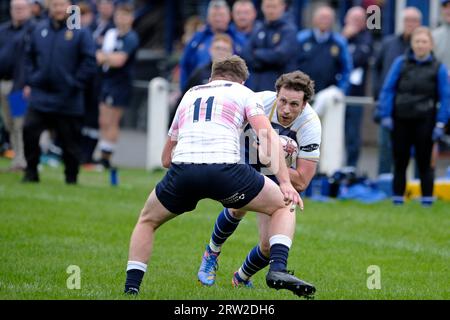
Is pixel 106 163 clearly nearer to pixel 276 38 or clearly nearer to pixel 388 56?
pixel 276 38

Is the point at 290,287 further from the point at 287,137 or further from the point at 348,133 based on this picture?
the point at 348,133

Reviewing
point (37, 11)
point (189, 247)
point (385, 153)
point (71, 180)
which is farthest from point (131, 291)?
point (37, 11)

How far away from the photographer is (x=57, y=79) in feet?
50.6

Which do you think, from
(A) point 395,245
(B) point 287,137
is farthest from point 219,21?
(B) point 287,137

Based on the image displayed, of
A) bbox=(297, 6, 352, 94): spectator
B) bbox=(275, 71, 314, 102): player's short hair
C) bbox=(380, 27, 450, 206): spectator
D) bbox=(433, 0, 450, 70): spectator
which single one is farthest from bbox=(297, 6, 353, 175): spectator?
bbox=(275, 71, 314, 102): player's short hair

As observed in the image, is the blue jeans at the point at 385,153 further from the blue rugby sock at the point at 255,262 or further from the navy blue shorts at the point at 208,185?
the navy blue shorts at the point at 208,185

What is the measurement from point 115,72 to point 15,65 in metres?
2.10

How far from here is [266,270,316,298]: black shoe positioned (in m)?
7.52

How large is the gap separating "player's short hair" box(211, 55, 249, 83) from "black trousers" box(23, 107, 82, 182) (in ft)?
25.3

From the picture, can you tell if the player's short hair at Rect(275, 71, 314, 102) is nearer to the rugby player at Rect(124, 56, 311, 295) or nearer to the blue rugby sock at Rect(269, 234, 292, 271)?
the rugby player at Rect(124, 56, 311, 295)

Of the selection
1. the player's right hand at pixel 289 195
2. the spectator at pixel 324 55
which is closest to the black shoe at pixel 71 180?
the spectator at pixel 324 55

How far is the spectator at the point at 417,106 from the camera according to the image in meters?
14.1

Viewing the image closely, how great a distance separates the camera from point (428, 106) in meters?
14.2

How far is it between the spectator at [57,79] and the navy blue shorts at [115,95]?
9.99 ft
